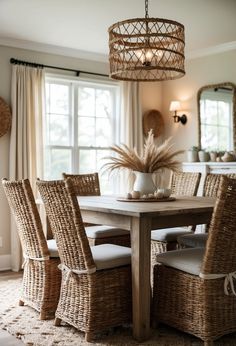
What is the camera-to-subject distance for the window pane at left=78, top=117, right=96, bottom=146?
5952 millimetres

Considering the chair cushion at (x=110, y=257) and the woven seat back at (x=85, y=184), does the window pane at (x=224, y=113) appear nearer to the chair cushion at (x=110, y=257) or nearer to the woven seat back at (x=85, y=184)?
the woven seat back at (x=85, y=184)

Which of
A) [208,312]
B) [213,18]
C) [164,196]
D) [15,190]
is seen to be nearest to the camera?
[208,312]

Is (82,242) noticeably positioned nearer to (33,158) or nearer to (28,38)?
(33,158)

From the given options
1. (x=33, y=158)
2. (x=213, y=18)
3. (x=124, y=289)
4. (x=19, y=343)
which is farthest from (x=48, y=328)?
(x=213, y=18)

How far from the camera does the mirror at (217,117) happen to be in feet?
18.4

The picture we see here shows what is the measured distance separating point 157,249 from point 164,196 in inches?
26.0

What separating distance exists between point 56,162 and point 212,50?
2378mm

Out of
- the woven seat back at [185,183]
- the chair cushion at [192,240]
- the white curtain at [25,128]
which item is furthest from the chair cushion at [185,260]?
the white curtain at [25,128]

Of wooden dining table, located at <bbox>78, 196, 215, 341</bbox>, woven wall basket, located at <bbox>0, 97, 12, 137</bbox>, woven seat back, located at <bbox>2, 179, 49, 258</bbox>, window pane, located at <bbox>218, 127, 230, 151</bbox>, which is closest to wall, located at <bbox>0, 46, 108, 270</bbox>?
woven wall basket, located at <bbox>0, 97, 12, 137</bbox>

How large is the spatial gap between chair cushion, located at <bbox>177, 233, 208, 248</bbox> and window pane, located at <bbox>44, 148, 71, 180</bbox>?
7.28 feet

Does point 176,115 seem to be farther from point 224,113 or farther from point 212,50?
point 212,50

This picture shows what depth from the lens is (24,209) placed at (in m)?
3.39

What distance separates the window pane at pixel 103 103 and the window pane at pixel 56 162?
711mm

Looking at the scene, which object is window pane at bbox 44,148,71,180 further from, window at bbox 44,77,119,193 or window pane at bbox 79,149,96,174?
window pane at bbox 79,149,96,174
